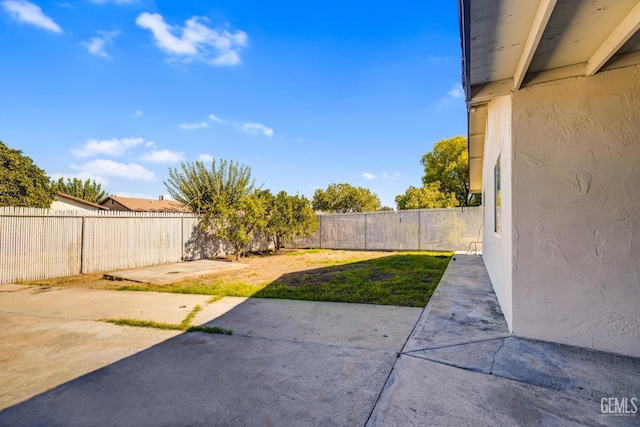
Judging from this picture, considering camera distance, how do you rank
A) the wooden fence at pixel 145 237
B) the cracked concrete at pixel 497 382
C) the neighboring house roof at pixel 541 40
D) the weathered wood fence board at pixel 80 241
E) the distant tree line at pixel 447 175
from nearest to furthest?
1. the cracked concrete at pixel 497 382
2. the neighboring house roof at pixel 541 40
3. the weathered wood fence board at pixel 80 241
4. the wooden fence at pixel 145 237
5. the distant tree line at pixel 447 175

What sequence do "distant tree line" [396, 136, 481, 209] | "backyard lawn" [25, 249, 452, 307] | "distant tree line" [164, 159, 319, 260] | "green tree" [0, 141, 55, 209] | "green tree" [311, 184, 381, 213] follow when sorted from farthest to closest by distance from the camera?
"green tree" [311, 184, 381, 213]
"distant tree line" [396, 136, 481, 209]
"green tree" [0, 141, 55, 209]
"distant tree line" [164, 159, 319, 260]
"backyard lawn" [25, 249, 452, 307]

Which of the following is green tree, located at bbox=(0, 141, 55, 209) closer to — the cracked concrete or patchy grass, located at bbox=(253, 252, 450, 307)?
patchy grass, located at bbox=(253, 252, 450, 307)

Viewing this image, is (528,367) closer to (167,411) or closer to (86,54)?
(167,411)

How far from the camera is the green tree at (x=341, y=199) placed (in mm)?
34750

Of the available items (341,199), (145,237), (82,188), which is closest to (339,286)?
(145,237)

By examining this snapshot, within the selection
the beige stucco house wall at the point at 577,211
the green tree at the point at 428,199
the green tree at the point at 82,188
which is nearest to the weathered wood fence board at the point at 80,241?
the beige stucco house wall at the point at 577,211

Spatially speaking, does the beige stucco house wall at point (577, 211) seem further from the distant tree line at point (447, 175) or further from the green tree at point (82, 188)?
the green tree at point (82, 188)

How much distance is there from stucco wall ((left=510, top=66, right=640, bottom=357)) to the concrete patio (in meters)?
0.31

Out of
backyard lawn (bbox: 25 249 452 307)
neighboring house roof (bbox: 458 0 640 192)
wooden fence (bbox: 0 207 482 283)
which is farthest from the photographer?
wooden fence (bbox: 0 207 482 283)

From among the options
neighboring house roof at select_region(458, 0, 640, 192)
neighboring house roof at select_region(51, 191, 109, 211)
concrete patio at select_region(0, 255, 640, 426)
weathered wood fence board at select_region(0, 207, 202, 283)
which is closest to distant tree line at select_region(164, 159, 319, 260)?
weathered wood fence board at select_region(0, 207, 202, 283)

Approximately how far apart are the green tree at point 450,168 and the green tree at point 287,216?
46.6 feet

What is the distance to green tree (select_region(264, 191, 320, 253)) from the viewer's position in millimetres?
12883

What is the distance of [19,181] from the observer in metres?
13.8

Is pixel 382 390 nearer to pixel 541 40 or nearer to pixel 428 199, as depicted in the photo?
pixel 541 40
